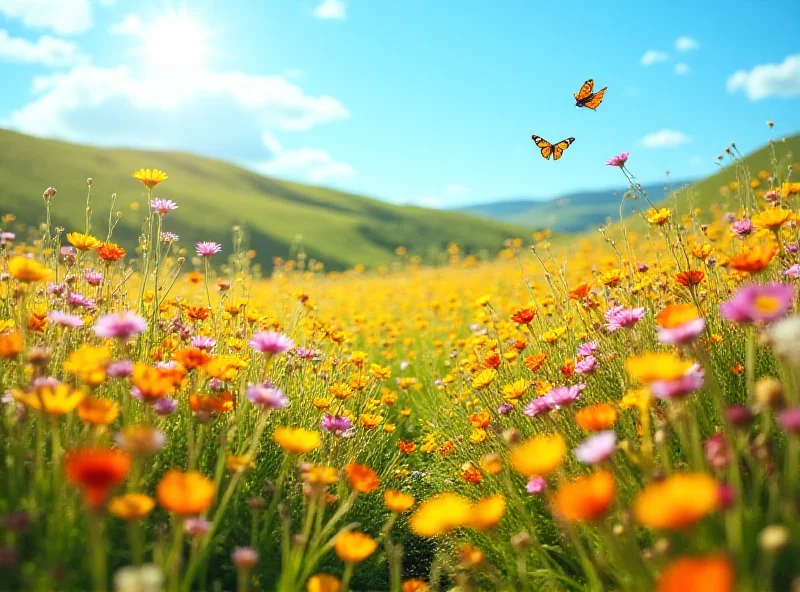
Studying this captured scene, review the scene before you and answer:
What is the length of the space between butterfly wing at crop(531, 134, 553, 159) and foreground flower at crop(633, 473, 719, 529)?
9.70ft

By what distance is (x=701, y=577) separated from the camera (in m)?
0.87

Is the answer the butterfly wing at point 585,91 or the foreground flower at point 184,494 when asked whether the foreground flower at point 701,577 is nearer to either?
the foreground flower at point 184,494

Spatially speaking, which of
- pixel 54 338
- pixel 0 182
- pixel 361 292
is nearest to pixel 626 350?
pixel 54 338

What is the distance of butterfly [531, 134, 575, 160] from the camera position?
11.7 feet

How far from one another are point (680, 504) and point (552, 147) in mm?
2986

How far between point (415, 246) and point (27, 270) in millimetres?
57273

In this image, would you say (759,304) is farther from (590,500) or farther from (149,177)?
(149,177)

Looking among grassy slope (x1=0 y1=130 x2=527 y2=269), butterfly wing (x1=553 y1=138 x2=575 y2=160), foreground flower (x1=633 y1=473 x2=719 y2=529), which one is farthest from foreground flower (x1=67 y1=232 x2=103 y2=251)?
grassy slope (x1=0 y1=130 x2=527 y2=269)

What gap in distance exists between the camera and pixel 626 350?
8.66 ft

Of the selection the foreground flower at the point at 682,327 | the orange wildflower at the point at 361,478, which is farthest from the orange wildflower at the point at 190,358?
the foreground flower at the point at 682,327

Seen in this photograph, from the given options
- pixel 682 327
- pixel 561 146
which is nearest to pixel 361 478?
pixel 682 327

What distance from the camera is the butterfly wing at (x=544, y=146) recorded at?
12.1 ft

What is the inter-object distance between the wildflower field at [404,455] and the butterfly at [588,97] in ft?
3.45

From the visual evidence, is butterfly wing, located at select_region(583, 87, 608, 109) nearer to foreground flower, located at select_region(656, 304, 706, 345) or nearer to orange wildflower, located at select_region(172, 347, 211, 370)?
foreground flower, located at select_region(656, 304, 706, 345)
